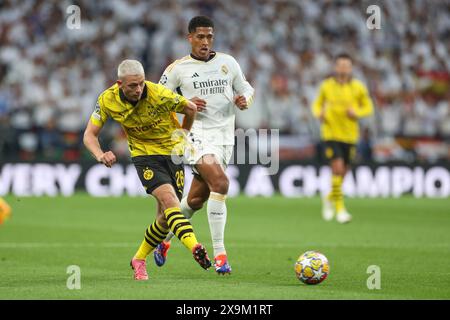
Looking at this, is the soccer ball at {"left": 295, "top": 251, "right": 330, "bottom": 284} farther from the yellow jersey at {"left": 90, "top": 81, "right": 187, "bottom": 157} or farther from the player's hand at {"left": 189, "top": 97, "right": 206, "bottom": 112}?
the player's hand at {"left": 189, "top": 97, "right": 206, "bottom": 112}

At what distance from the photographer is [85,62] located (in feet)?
81.6

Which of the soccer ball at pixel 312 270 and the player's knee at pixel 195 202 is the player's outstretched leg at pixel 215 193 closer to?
the player's knee at pixel 195 202

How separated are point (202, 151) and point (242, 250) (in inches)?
99.4

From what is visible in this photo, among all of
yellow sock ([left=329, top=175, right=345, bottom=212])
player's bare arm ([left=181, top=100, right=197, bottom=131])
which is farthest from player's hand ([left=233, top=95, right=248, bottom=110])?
yellow sock ([left=329, top=175, right=345, bottom=212])

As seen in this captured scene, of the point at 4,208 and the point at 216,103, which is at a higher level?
the point at 216,103

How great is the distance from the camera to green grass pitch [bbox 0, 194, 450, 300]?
26.5ft

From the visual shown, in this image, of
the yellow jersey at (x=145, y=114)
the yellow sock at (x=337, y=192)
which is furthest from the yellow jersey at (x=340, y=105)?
the yellow jersey at (x=145, y=114)

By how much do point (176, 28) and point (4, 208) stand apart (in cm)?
1910

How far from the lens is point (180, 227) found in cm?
870

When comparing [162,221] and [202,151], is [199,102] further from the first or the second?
[162,221]

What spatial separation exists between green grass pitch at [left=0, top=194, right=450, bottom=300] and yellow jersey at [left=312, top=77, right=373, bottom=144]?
1.52m

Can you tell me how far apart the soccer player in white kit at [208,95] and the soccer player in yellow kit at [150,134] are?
470mm

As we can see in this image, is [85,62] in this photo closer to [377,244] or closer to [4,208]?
[377,244]
